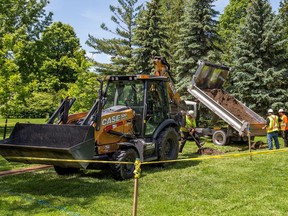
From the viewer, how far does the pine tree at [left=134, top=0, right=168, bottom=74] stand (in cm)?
2682

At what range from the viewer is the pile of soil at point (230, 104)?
1688 cm

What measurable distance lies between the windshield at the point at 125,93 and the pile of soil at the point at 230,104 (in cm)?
764

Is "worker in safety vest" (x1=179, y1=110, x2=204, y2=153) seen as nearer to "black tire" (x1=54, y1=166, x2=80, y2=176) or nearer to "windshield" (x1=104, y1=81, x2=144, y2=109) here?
"windshield" (x1=104, y1=81, x2=144, y2=109)

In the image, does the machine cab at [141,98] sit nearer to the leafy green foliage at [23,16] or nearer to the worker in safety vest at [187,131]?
the worker in safety vest at [187,131]

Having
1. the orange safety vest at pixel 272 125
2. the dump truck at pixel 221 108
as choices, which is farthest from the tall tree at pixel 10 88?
the orange safety vest at pixel 272 125

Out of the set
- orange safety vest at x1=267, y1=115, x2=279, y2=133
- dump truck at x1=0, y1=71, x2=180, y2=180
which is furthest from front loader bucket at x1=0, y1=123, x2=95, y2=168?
orange safety vest at x1=267, y1=115, x2=279, y2=133

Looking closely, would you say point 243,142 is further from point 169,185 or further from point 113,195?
point 113,195

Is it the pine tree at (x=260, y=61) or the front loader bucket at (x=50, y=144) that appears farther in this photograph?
the pine tree at (x=260, y=61)

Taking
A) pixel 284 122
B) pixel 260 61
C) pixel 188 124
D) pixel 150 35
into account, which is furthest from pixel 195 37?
pixel 188 124

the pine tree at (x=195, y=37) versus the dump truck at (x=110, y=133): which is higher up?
the pine tree at (x=195, y=37)

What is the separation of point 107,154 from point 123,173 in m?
0.65

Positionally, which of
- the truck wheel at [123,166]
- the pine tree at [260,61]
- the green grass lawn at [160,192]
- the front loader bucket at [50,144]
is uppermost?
the pine tree at [260,61]

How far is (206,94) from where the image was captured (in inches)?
655

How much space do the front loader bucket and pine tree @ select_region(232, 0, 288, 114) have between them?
634 inches
